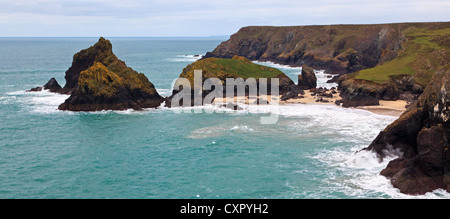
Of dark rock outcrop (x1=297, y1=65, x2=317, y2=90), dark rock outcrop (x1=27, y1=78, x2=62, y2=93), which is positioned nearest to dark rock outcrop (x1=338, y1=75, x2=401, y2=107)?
dark rock outcrop (x1=297, y1=65, x2=317, y2=90)

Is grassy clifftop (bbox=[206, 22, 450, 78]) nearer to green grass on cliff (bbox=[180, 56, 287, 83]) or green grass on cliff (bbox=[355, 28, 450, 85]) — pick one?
green grass on cliff (bbox=[355, 28, 450, 85])

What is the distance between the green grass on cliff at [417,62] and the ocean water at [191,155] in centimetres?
1691

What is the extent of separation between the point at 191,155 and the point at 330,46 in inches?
4837

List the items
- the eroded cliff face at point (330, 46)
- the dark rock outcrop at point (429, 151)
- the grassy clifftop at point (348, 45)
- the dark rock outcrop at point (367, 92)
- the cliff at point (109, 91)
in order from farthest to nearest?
the eroded cliff face at point (330, 46) < the grassy clifftop at point (348, 45) < the dark rock outcrop at point (367, 92) < the cliff at point (109, 91) < the dark rock outcrop at point (429, 151)

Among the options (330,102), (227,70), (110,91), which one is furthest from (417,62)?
(110,91)

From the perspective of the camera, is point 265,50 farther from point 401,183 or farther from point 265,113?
point 401,183

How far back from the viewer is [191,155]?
45.1 m

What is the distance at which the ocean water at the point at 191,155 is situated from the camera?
35.2 meters

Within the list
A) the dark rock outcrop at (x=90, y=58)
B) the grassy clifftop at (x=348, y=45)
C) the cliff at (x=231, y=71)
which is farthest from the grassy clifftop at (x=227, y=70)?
the grassy clifftop at (x=348, y=45)

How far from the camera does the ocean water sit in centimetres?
3519

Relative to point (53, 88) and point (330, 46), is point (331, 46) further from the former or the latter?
point (53, 88)

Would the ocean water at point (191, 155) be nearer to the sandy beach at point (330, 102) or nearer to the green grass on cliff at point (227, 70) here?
the sandy beach at point (330, 102)

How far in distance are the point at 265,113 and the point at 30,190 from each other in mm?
39701

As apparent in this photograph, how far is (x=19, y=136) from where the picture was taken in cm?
5416
